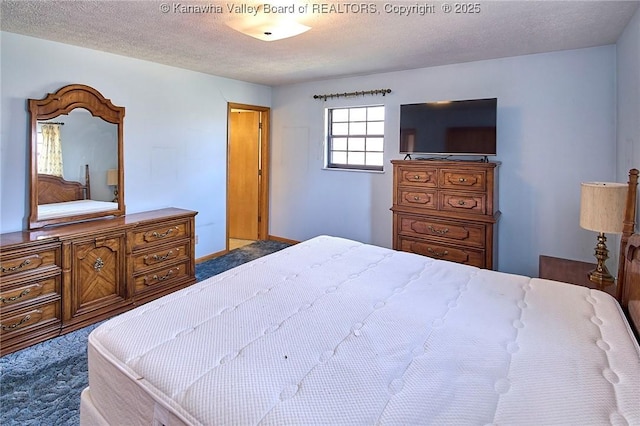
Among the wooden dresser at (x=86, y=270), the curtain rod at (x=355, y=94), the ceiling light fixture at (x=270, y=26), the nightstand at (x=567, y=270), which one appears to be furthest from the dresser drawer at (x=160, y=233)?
the nightstand at (x=567, y=270)

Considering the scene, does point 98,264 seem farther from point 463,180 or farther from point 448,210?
point 463,180

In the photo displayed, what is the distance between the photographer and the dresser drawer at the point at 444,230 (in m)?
3.57

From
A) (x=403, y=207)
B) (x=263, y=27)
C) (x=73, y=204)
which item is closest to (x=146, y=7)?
(x=263, y=27)

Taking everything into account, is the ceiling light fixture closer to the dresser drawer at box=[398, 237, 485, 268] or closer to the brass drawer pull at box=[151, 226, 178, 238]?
the brass drawer pull at box=[151, 226, 178, 238]

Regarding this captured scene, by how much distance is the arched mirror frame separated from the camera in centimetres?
314

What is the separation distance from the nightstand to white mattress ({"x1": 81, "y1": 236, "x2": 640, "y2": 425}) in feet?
3.65

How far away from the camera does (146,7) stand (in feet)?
8.09

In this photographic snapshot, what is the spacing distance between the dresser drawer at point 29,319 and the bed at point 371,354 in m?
1.60

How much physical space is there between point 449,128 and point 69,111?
3.56 meters

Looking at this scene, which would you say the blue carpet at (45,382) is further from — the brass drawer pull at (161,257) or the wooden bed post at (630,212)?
the wooden bed post at (630,212)

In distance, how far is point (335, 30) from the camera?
2.88m

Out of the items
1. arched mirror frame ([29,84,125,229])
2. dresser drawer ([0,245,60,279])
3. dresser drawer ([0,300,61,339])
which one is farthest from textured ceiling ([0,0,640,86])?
dresser drawer ([0,300,61,339])

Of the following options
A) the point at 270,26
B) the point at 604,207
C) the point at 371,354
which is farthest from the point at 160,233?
the point at 604,207

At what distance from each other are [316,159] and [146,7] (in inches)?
120
